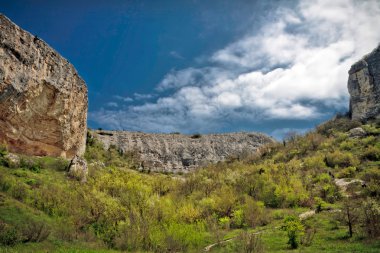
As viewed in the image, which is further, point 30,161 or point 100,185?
point 30,161

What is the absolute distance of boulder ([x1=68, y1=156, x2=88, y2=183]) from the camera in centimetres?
2386

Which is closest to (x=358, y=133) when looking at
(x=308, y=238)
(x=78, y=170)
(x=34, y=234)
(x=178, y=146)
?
(x=308, y=238)

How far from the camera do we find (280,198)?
21.9 metres

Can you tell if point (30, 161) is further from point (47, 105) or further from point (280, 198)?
point (280, 198)

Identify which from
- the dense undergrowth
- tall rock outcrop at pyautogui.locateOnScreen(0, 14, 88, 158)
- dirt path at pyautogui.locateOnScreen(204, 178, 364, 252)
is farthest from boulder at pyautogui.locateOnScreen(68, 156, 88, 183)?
dirt path at pyautogui.locateOnScreen(204, 178, 364, 252)

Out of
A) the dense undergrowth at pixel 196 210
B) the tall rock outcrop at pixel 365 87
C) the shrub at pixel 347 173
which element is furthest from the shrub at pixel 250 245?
the tall rock outcrop at pixel 365 87

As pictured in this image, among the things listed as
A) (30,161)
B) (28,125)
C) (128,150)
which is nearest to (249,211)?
(30,161)

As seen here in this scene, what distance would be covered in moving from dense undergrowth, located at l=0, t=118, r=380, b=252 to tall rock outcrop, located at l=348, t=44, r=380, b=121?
1377 centimetres

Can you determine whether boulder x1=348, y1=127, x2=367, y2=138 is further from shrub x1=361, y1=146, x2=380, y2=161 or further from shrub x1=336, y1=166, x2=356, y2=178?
shrub x1=336, y1=166, x2=356, y2=178

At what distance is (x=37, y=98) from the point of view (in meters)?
27.5

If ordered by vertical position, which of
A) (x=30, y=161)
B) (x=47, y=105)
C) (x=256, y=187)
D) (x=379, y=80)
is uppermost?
(x=379, y=80)

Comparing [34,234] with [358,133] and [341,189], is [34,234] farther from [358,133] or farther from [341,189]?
[358,133]

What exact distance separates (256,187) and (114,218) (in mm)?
11820

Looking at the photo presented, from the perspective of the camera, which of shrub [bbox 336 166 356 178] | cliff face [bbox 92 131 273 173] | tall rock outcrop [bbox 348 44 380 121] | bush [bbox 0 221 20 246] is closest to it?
bush [bbox 0 221 20 246]
